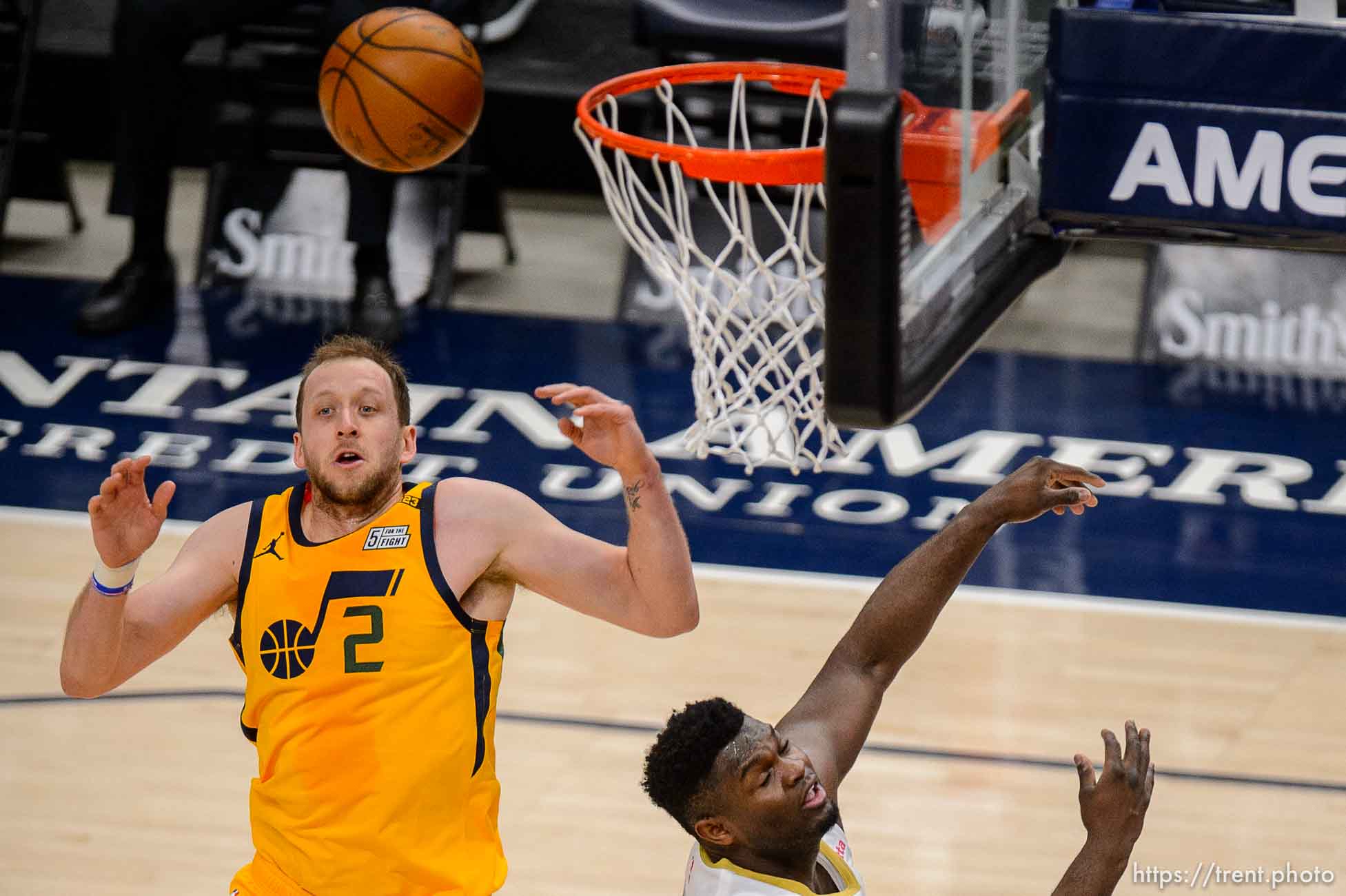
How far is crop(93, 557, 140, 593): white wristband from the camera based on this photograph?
3.03 m

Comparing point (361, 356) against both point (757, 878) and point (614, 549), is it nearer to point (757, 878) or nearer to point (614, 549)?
point (614, 549)

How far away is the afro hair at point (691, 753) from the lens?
304 centimetres

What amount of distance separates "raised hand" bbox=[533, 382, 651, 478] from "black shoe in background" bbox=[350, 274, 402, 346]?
4.98m

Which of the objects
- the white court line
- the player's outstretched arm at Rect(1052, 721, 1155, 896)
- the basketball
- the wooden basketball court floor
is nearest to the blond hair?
the player's outstretched arm at Rect(1052, 721, 1155, 896)

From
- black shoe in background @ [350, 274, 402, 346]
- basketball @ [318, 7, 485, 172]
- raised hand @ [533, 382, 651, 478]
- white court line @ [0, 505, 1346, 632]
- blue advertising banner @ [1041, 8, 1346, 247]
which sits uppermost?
blue advertising banner @ [1041, 8, 1346, 247]

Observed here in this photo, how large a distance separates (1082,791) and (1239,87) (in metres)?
1.06

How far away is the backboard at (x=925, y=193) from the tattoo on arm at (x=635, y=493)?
437mm

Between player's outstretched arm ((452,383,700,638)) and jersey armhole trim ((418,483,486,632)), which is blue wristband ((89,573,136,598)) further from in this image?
player's outstretched arm ((452,383,700,638))

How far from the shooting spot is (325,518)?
323 cm

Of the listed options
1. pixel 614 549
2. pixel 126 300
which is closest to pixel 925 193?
pixel 614 549

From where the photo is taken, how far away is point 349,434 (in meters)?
3.17

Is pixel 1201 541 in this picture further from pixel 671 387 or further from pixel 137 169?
pixel 137 169

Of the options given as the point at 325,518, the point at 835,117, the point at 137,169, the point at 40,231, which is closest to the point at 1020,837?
the point at 325,518

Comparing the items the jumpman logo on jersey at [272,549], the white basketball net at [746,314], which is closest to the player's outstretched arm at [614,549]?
the jumpman logo on jersey at [272,549]
